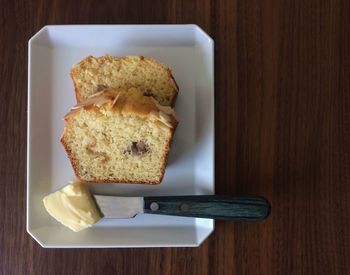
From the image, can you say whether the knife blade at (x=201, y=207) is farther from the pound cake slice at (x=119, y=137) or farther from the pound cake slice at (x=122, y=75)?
the pound cake slice at (x=122, y=75)

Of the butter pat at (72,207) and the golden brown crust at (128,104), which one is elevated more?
the golden brown crust at (128,104)

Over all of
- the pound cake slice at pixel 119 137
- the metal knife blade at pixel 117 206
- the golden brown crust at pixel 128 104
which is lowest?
the metal knife blade at pixel 117 206

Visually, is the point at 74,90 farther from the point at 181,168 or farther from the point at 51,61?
the point at 181,168

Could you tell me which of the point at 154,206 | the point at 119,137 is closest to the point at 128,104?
the point at 119,137

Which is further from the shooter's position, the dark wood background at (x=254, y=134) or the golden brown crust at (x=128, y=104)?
the dark wood background at (x=254, y=134)

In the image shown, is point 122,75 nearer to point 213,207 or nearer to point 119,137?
point 119,137

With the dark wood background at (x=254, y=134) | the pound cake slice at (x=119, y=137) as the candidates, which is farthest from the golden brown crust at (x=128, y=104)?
the dark wood background at (x=254, y=134)

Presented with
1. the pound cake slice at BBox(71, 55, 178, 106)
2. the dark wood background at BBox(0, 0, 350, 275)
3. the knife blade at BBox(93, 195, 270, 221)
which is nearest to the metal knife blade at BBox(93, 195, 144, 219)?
the knife blade at BBox(93, 195, 270, 221)
